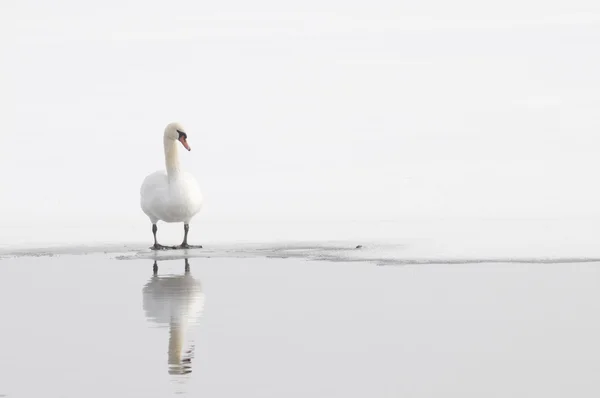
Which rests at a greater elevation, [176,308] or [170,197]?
[170,197]

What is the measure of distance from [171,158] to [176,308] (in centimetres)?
1001

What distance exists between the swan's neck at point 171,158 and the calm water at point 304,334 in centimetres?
600

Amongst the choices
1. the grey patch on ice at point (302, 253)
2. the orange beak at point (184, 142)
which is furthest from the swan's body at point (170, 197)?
the orange beak at point (184, 142)

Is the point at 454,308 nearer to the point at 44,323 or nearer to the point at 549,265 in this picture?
the point at 44,323

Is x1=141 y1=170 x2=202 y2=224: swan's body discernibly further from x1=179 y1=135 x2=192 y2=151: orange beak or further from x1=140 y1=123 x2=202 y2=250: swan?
x1=179 y1=135 x2=192 y2=151: orange beak

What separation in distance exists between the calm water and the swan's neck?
6.00 meters

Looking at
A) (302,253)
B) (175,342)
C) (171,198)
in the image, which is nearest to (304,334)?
(175,342)

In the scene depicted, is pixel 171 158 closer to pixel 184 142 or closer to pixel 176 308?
pixel 184 142

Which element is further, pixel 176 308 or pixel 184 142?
pixel 184 142

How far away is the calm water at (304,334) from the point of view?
6812 mm

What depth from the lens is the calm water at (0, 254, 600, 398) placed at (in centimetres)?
681

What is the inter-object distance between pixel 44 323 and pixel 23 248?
1010cm

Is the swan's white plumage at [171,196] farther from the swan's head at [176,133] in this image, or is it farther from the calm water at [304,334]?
the calm water at [304,334]

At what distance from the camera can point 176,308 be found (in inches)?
410
